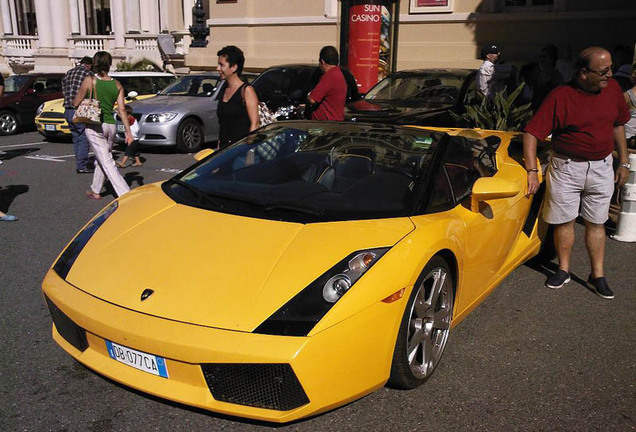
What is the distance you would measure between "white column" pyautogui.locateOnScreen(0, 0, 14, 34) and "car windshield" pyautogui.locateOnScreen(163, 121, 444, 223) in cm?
3421

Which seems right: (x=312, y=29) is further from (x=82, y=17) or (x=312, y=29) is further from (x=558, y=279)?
(x=82, y=17)

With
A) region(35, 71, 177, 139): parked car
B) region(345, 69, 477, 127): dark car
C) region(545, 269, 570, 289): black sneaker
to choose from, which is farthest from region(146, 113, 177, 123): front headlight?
region(545, 269, 570, 289): black sneaker

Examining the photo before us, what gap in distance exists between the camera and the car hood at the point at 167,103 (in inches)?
423

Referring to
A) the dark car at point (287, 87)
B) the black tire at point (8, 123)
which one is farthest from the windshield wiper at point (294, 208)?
the black tire at point (8, 123)

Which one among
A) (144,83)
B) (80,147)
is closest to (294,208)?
(80,147)

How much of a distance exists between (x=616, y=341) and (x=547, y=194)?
4.07ft

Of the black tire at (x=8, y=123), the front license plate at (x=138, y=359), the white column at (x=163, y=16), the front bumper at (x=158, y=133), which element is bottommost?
the black tire at (x=8, y=123)

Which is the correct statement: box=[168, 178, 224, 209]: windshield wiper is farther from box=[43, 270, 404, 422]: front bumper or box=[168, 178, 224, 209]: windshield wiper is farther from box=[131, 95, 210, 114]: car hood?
box=[131, 95, 210, 114]: car hood

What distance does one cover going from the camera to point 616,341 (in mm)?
3658

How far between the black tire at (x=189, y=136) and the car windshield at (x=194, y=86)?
0.92 meters

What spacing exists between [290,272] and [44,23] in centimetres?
3118

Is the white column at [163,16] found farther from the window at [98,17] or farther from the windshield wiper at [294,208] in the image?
the windshield wiper at [294,208]

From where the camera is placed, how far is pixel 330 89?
6.87 meters

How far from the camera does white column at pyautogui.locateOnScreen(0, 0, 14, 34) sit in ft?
106
